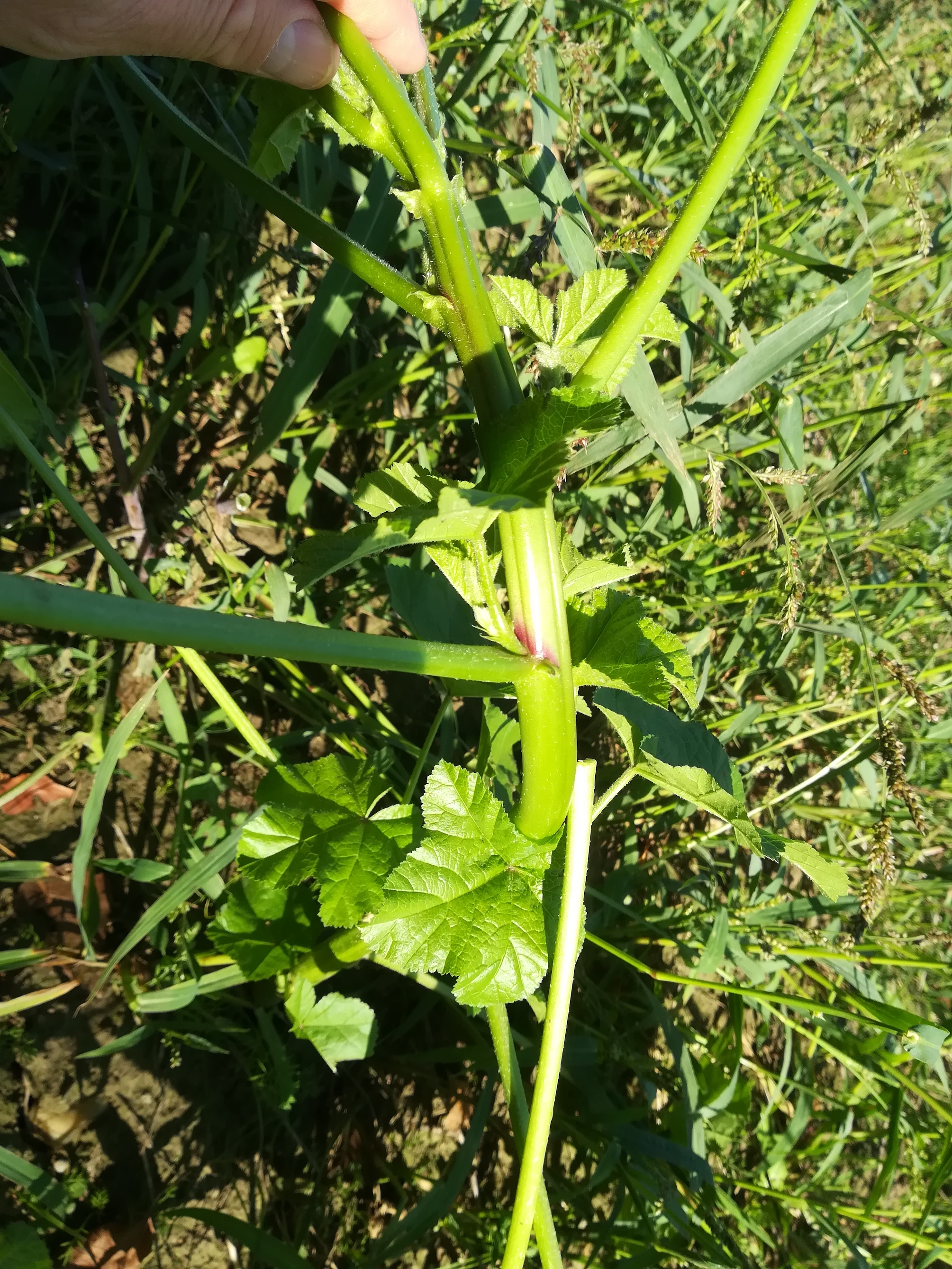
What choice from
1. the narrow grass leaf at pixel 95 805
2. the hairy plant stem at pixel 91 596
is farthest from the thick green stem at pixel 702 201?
the narrow grass leaf at pixel 95 805

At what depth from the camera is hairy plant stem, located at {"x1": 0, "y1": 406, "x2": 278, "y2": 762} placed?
25.4 inches

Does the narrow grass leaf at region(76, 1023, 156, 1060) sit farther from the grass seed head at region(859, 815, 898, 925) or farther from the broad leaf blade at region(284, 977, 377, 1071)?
the grass seed head at region(859, 815, 898, 925)

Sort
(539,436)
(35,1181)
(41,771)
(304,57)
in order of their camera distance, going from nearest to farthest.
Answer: (539,436) < (304,57) < (35,1181) < (41,771)

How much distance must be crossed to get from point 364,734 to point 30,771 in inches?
29.8

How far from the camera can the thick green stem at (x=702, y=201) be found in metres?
0.95

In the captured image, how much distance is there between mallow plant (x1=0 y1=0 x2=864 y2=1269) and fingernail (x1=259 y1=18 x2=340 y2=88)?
0.02m

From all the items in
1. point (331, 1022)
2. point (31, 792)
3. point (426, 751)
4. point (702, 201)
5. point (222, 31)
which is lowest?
point (331, 1022)

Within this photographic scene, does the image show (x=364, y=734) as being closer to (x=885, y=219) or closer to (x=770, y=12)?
(x=885, y=219)

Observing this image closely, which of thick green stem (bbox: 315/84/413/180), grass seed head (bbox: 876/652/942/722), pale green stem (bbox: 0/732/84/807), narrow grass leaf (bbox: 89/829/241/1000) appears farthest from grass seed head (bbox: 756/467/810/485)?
pale green stem (bbox: 0/732/84/807)

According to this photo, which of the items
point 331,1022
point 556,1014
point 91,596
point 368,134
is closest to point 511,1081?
point 556,1014

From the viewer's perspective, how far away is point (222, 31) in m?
1.21

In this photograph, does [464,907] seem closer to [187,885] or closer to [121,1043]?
[187,885]

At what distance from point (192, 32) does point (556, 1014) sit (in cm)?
156

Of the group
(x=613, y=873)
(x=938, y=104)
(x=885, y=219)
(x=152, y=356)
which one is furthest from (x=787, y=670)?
(x=152, y=356)
